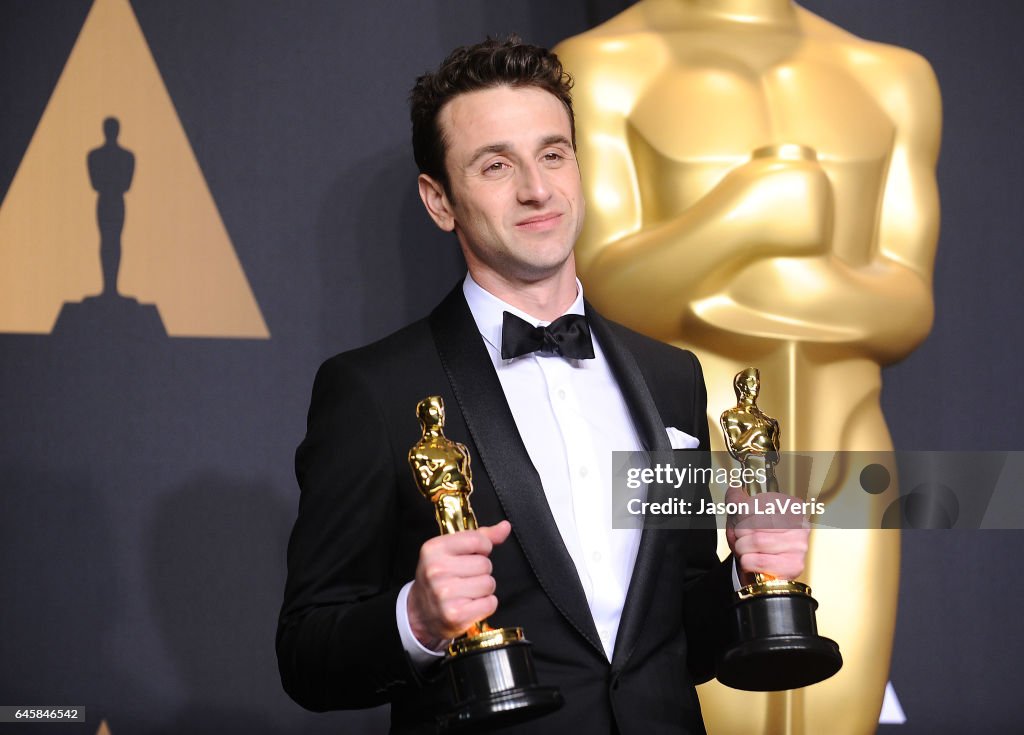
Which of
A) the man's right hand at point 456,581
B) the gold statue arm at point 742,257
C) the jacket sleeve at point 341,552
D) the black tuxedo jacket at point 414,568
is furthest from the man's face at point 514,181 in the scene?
the gold statue arm at point 742,257

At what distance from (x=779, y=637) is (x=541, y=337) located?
17.4 inches

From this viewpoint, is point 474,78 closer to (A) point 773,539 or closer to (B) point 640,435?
(B) point 640,435

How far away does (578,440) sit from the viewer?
1.57 meters

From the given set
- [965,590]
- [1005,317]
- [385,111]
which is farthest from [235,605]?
[1005,317]

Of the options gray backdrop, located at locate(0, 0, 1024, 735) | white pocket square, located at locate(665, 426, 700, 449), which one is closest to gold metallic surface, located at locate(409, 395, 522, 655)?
white pocket square, located at locate(665, 426, 700, 449)

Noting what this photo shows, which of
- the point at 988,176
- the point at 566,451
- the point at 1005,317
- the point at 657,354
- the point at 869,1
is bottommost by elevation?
the point at 566,451

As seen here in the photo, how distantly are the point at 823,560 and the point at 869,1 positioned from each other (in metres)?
1.42

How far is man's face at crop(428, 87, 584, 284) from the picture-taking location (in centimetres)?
161

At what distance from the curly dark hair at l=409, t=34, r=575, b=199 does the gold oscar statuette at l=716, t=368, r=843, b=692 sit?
0.48 m

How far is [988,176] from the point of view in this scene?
3055mm

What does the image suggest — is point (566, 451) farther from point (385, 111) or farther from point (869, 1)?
point (869, 1)

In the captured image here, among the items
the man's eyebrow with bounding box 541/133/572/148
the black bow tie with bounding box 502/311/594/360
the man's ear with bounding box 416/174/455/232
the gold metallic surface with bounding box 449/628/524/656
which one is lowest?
the gold metallic surface with bounding box 449/628/524/656

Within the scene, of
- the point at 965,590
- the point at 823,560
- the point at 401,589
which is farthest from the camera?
the point at 965,590

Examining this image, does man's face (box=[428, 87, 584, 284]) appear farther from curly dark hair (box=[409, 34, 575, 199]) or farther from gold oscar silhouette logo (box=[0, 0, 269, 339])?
gold oscar silhouette logo (box=[0, 0, 269, 339])
